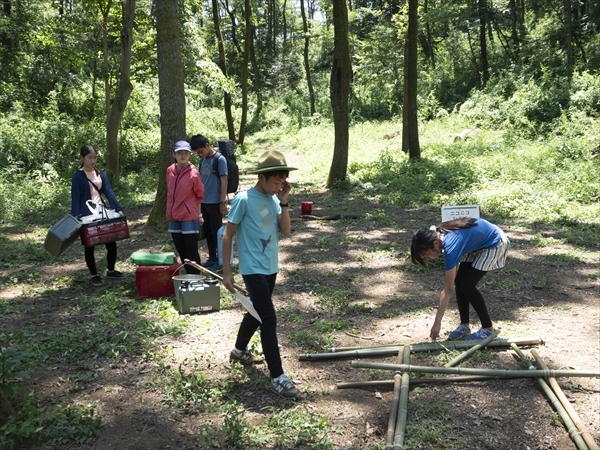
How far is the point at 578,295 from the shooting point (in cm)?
681

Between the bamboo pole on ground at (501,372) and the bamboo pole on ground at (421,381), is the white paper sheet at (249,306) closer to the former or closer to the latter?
the bamboo pole on ground at (421,381)

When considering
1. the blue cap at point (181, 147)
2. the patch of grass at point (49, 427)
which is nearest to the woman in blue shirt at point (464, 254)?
the patch of grass at point (49, 427)

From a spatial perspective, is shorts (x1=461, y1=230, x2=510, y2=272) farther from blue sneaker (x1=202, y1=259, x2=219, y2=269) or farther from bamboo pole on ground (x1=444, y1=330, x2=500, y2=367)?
blue sneaker (x1=202, y1=259, x2=219, y2=269)

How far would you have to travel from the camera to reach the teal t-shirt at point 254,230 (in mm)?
4293

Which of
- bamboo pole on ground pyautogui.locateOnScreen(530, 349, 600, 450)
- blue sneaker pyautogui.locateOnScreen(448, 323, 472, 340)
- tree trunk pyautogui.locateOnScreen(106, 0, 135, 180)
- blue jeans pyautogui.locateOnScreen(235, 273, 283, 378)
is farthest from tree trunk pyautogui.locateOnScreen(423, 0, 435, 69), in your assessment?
blue jeans pyautogui.locateOnScreen(235, 273, 283, 378)

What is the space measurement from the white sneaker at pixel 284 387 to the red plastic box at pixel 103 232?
11.6 ft

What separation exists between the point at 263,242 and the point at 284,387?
117cm

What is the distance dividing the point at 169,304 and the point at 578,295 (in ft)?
16.3

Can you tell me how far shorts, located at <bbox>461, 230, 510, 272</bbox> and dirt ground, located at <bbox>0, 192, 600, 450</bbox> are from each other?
813 millimetres

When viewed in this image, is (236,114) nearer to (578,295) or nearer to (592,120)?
(592,120)

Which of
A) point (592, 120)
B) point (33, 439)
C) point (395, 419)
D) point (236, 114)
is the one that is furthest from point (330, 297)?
point (236, 114)

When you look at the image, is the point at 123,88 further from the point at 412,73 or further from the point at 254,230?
the point at 254,230

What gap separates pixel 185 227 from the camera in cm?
681

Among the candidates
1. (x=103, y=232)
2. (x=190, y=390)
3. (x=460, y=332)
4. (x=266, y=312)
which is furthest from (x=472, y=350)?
(x=103, y=232)
